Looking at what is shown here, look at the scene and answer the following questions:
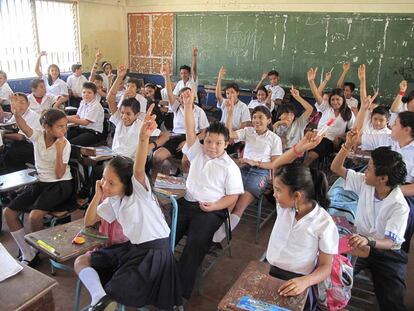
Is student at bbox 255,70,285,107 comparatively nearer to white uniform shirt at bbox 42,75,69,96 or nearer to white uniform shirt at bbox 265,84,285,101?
white uniform shirt at bbox 265,84,285,101

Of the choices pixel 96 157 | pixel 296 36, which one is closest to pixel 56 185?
pixel 96 157

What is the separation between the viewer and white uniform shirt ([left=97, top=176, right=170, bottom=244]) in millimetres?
1896

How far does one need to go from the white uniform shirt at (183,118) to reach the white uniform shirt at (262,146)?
88 centimetres

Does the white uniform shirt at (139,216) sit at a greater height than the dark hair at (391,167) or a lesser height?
lesser

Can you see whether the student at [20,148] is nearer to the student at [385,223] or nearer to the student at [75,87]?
the student at [75,87]

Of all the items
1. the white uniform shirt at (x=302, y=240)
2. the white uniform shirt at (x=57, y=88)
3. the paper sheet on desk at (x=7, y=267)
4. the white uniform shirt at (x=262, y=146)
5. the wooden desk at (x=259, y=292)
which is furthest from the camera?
the white uniform shirt at (x=57, y=88)

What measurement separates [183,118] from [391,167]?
280 centimetres

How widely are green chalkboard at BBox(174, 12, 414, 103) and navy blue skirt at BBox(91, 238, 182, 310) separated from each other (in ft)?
17.6

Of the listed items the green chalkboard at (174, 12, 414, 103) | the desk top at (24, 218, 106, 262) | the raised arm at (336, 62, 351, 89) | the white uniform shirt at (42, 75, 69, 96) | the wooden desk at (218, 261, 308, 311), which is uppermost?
the green chalkboard at (174, 12, 414, 103)

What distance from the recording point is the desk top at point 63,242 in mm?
1658

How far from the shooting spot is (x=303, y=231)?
163 centimetres

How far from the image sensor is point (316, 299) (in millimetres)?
1661

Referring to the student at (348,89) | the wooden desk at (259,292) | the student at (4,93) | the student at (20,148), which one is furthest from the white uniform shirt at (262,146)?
the student at (4,93)

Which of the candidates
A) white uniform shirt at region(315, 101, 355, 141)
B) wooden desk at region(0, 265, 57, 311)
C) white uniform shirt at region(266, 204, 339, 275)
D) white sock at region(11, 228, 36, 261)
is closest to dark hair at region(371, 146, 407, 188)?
white uniform shirt at region(266, 204, 339, 275)
